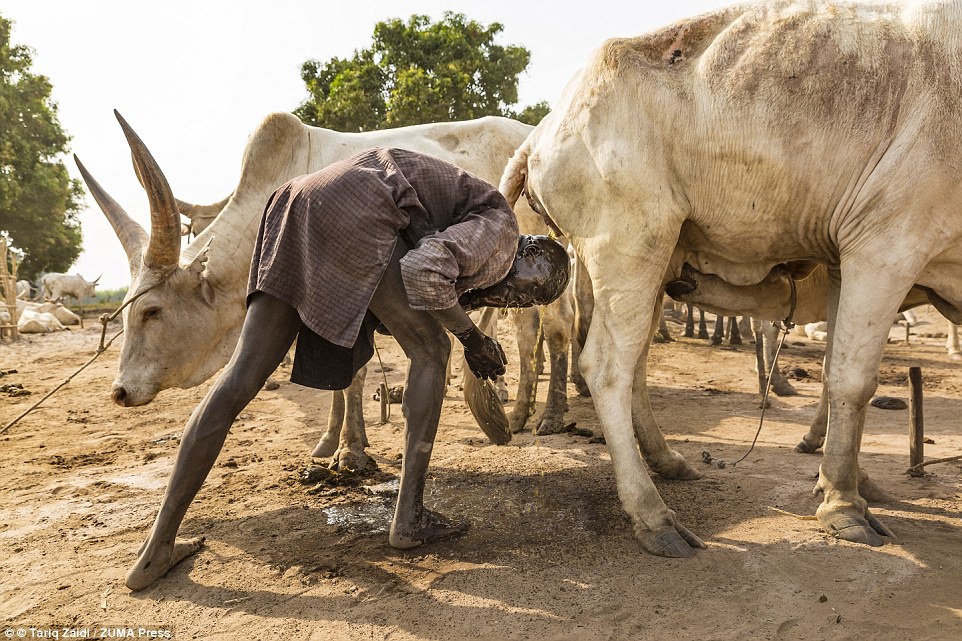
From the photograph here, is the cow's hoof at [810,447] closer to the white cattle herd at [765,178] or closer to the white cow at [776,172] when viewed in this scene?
the white cattle herd at [765,178]

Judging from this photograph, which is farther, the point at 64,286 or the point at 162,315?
the point at 64,286

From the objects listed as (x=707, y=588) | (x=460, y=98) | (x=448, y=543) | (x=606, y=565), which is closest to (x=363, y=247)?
(x=448, y=543)

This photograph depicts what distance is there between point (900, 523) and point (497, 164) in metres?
4.04

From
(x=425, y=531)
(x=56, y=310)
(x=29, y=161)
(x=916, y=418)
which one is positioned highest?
(x=29, y=161)

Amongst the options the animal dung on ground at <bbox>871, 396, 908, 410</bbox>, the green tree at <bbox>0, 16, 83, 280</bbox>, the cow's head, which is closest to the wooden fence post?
the green tree at <bbox>0, 16, 83, 280</bbox>

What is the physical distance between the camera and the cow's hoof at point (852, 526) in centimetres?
336

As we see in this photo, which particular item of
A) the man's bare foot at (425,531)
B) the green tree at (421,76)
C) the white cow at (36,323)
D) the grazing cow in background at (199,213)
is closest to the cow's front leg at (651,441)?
the man's bare foot at (425,531)

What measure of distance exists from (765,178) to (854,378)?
106 centimetres

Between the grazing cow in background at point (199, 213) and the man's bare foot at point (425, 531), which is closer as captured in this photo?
the man's bare foot at point (425, 531)

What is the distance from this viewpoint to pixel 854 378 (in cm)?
348

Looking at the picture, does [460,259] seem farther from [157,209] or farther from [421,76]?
[421,76]

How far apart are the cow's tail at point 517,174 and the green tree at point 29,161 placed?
2344cm

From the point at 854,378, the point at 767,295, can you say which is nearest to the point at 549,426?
the point at 767,295

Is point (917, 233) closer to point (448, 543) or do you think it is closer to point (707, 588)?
point (707, 588)
